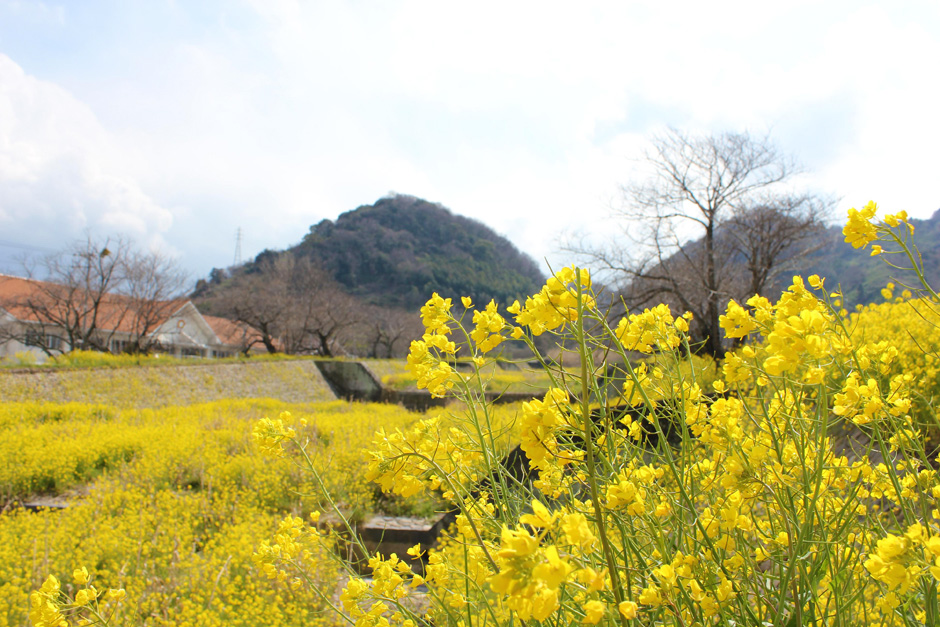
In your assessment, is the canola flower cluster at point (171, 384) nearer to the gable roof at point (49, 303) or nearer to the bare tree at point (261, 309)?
the gable roof at point (49, 303)

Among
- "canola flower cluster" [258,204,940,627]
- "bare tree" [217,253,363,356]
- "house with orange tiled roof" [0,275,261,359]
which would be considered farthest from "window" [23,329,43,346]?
"canola flower cluster" [258,204,940,627]

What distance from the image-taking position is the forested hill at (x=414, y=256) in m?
56.9

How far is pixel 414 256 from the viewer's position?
67188 mm

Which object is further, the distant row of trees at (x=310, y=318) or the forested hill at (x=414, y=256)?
the forested hill at (x=414, y=256)

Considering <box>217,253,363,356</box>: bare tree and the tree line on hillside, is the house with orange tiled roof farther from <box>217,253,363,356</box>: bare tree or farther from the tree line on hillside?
the tree line on hillside

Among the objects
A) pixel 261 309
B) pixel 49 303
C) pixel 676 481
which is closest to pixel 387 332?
pixel 261 309

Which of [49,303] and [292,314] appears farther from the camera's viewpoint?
[292,314]

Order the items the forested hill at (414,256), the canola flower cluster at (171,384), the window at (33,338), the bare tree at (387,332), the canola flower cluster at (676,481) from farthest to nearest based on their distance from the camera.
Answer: the forested hill at (414,256) → the bare tree at (387,332) → the window at (33,338) → the canola flower cluster at (171,384) → the canola flower cluster at (676,481)

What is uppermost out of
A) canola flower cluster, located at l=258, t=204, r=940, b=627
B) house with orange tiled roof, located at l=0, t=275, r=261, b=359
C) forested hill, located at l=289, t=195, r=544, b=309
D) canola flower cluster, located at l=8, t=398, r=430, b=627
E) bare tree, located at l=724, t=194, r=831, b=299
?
forested hill, located at l=289, t=195, r=544, b=309

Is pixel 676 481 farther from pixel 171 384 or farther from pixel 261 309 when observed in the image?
pixel 261 309

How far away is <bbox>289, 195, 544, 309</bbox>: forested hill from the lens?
56906 millimetres

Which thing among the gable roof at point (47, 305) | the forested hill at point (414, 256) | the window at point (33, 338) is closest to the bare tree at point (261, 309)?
the gable roof at point (47, 305)

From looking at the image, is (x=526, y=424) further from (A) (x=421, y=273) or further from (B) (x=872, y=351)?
(A) (x=421, y=273)

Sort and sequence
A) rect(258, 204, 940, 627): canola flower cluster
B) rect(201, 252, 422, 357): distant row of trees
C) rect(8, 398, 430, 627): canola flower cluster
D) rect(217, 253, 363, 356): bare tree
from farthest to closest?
rect(201, 252, 422, 357): distant row of trees, rect(217, 253, 363, 356): bare tree, rect(8, 398, 430, 627): canola flower cluster, rect(258, 204, 940, 627): canola flower cluster
